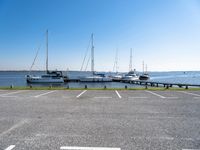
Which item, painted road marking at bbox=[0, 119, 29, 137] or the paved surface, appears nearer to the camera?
the paved surface

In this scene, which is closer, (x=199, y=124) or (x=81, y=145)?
(x=81, y=145)

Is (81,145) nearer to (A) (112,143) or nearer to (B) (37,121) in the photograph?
(A) (112,143)

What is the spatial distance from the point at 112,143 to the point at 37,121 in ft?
11.3

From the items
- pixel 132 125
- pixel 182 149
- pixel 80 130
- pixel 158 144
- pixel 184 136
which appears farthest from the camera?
pixel 132 125

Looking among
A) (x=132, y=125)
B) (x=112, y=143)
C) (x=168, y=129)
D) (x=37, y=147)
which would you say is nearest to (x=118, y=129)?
(x=132, y=125)

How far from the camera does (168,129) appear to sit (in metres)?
5.43

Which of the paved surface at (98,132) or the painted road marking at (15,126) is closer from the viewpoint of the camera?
the paved surface at (98,132)

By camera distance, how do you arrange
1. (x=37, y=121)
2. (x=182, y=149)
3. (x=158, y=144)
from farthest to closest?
(x=37, y=121) < (x=158, y=144) < (x=182, y=149)

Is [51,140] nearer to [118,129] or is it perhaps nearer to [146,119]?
[118,129]

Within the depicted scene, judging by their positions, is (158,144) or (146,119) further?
(146,119)

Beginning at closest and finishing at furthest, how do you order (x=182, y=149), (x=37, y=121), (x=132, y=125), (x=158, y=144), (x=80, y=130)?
(x=182, y=149)
(x=158, y=144)
(x=80, y=130)
(x=132, y=125)
(x=37, y=121)

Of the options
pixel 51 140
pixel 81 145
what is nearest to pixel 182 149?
pixel 81 145

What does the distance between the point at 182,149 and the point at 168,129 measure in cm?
154

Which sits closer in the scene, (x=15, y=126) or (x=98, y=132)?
(x=98, y=132)
